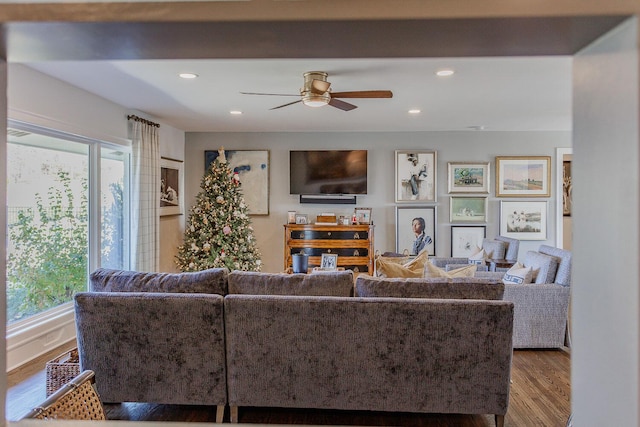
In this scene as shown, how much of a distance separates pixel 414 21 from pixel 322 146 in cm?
643

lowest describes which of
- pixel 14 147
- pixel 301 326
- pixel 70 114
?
pixel 301 326

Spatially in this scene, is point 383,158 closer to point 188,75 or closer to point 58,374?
point 188,75

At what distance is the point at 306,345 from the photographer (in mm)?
2484

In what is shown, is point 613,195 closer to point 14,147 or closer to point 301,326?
point 301,326

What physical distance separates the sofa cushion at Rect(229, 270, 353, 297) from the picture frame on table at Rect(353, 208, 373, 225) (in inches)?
158

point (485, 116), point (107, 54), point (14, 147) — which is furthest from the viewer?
point (485, 116)

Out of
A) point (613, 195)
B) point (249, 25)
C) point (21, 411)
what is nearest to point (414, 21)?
point (249, 25)

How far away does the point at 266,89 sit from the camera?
13.9 ft

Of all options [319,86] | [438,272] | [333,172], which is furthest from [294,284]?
[333,172]

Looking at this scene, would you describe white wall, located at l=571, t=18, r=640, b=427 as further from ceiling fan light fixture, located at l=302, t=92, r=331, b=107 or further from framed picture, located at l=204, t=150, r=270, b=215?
framed picture, located at l=204, t=150, r=270, b=215

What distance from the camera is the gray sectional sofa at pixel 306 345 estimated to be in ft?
8.00

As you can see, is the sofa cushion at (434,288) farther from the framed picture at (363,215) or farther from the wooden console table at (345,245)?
the framed picture at (363,215)

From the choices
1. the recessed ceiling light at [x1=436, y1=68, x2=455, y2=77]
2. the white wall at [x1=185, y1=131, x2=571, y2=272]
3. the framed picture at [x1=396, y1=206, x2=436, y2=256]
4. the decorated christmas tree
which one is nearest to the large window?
the decorated christmas tree

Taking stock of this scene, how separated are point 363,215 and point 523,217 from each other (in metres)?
2.53
